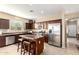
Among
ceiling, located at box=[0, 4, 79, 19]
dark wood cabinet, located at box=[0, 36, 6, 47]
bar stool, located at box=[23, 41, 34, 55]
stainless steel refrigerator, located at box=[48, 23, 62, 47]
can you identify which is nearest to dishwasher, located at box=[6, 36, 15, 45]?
dark wood cabinet, located at box=[0, 36, 6, 47]

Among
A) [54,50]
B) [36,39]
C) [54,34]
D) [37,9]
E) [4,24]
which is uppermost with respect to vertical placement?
[37,9]

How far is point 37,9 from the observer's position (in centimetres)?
252

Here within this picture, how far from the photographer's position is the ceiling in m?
2.43

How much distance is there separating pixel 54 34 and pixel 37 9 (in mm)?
1005

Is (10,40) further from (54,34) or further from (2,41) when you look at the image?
(54,34)

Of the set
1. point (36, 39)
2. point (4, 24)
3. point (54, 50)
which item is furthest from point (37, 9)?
point (54, 50)

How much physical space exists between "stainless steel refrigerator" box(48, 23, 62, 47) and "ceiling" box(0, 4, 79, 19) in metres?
0.46
